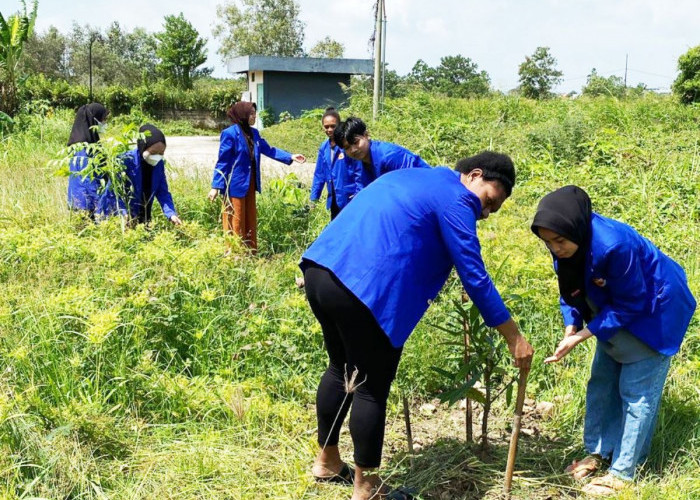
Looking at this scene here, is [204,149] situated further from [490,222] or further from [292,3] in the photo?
[292,3]

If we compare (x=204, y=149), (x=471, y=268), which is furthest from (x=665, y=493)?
(x=204, y=149)

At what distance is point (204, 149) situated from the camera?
59.5ft

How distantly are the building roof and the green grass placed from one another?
1875 cm

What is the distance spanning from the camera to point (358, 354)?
8.54 ft

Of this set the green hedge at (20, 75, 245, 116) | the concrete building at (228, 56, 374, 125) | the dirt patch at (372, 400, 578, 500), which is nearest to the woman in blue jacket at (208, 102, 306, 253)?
the dirt patch at (372, 400, 578, 500)

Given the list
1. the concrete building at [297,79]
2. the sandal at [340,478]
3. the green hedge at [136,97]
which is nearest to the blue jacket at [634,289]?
the sandal at [340,478]

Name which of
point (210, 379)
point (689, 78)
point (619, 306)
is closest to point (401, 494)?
point (619, 306)

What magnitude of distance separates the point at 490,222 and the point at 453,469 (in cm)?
320

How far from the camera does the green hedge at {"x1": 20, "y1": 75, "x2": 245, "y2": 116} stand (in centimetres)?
2695

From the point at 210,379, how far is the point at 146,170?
7.68 ft

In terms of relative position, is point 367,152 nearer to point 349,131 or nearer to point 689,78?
point 349,131

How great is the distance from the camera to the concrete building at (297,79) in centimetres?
2377

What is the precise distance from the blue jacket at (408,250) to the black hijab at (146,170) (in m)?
3.18

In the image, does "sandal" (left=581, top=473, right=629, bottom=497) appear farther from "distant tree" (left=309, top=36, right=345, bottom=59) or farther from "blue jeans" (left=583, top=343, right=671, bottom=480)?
"distant tree" (left=309, top=36, right=345, bottom=59)
